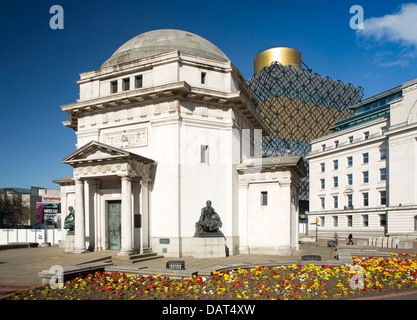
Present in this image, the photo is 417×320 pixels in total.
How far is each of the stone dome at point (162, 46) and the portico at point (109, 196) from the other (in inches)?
339

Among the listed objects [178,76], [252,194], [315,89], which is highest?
[315,89]

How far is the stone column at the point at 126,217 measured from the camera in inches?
800

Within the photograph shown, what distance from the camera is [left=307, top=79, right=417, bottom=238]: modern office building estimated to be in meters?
51.2

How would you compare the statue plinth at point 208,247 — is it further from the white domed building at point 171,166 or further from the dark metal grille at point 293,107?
the dark metal grille at point 293,107

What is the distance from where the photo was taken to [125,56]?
2647 centimetres

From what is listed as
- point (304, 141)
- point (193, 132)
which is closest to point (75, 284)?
point (193, 132)

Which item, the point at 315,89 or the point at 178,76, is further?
the point at 315,89

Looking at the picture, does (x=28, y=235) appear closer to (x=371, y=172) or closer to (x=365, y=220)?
(x=365, y=220)

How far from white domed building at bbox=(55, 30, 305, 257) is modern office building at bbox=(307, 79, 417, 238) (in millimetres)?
34033

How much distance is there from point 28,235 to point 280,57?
3454 inches

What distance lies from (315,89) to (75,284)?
10051 cm

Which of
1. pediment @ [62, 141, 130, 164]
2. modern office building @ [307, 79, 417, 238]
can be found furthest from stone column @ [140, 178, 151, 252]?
modern office building @ [307, 79, 417, 238]

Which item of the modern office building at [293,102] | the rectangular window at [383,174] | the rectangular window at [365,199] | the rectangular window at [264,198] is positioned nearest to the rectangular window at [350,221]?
the rectangular window at [365,199]
